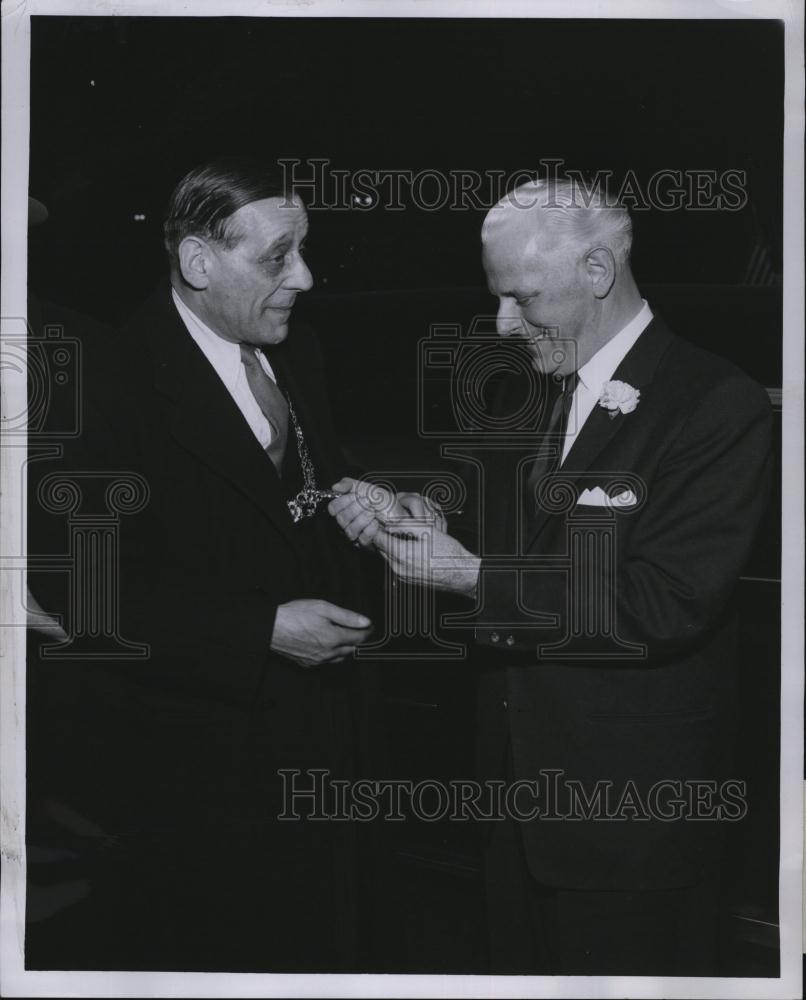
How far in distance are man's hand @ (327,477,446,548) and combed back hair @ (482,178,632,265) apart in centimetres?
67

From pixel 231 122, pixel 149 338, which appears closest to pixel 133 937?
pixel 149 338

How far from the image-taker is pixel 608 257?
313 cm

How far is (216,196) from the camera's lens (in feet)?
10.4

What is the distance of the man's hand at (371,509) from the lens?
3.19 m

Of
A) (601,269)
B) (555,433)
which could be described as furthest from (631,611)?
(601,269)

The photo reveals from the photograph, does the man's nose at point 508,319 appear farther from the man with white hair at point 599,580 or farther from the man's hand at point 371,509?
the man's hand at point 371,509

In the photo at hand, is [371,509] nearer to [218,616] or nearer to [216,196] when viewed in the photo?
[218,616]

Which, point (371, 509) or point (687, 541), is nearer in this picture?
point (687, 541)

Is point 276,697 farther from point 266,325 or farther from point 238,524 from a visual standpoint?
point 266,325

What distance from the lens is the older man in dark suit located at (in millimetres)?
3150

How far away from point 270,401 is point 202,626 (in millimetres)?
567

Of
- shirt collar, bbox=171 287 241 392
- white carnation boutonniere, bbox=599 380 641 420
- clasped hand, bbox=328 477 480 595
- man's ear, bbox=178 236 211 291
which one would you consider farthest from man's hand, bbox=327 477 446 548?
man's ear, bbox=178 236 211 291

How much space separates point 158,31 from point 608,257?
122cm

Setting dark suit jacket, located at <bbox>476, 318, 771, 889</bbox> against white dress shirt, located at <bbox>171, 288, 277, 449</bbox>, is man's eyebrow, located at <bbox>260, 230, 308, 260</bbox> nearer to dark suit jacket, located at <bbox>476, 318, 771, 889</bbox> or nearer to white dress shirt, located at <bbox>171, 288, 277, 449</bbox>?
white dress shirt, located at <bbox>171, 288, 277, 449</bbox>
